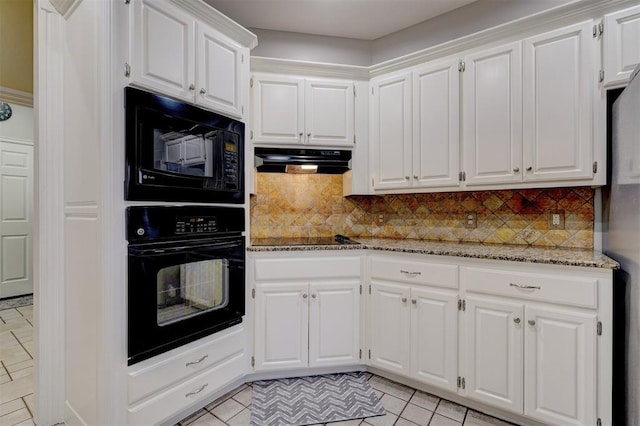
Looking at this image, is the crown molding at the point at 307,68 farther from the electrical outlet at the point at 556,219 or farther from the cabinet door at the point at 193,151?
the electrical outlet at the point at 556,219

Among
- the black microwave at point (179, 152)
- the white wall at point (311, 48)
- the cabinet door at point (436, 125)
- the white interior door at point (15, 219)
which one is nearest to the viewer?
the black microwave at point (179, 152)

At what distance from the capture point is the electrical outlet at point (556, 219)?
2162mm

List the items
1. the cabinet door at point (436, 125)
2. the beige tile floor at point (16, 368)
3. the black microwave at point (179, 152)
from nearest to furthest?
the black microwave at point (179, 152)
the beige tile floor at point (16, 368)
the cabinet door at point (436, 125)

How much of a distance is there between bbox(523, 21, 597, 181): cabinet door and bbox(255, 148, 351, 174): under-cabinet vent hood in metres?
1.30

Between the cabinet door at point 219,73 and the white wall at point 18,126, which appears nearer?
the cabinet door at point 219,73

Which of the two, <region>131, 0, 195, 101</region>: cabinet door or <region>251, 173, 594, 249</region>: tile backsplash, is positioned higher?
<region>131, 0, 195, 101</region>: cabinet door

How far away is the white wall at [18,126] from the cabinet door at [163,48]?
4092 millimetres

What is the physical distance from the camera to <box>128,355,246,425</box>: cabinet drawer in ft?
5.21

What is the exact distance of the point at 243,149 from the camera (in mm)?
2141

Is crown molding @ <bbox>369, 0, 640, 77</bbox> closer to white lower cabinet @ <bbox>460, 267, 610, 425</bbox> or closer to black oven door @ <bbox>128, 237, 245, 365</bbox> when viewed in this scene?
white lower cabinet @ <bbox>460, 267, 610, 425</bbox>

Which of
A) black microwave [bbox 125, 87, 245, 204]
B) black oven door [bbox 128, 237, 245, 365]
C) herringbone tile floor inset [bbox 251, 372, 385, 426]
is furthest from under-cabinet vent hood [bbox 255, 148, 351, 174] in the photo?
herringbone tile floor inset [bbox 251, 372, 385, 426]

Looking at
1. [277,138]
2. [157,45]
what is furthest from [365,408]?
[157,45]

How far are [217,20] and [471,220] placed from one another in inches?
89.1

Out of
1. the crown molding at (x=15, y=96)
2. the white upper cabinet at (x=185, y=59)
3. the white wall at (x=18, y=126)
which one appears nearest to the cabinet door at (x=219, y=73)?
the white upper cabinet at (x=185, y=59)
